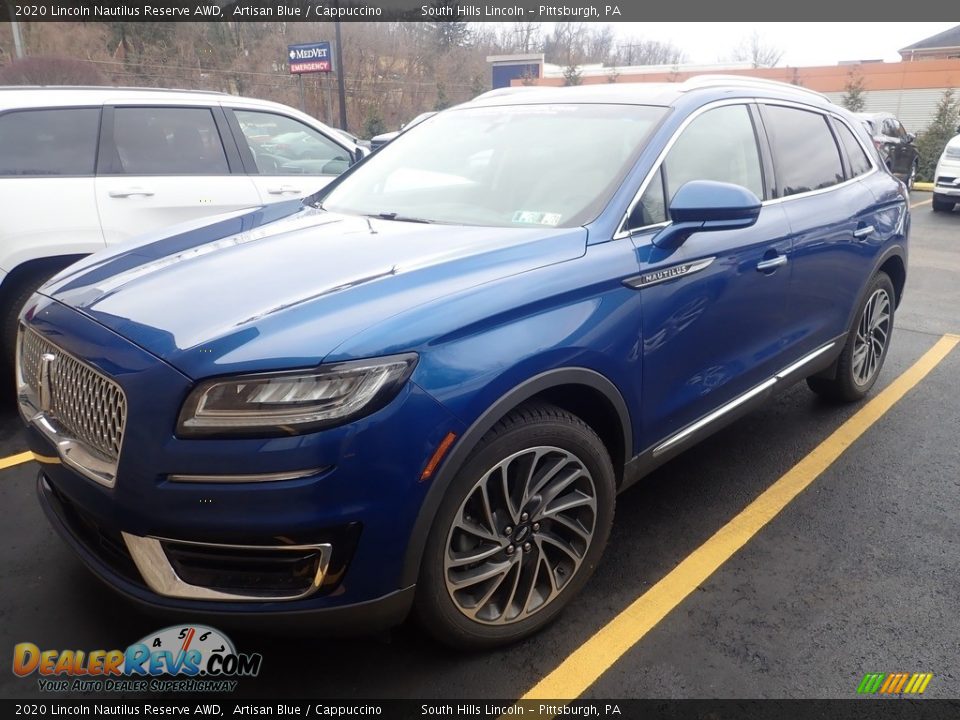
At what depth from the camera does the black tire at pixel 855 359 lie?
4184 millimetres

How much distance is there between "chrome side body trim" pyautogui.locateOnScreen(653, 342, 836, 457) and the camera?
9.44 feet

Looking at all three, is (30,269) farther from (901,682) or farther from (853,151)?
(853,151)

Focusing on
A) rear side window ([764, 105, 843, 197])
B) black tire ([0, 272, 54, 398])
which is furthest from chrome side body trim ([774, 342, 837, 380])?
black tire ([0, 272, 54, 398])

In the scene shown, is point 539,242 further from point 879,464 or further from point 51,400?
point 879,464

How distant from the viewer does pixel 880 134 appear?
51.5 ft

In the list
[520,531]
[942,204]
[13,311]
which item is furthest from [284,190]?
[942,204]

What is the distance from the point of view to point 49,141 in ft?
14.3

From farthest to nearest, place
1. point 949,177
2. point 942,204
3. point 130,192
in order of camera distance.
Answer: point 942,204
point 949,177
point 130,192

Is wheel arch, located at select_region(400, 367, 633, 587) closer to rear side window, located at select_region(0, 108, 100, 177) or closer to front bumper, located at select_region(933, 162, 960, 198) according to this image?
rear side window, located at select_region(0, 108, 100, 177)

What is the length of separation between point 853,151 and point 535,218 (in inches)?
103

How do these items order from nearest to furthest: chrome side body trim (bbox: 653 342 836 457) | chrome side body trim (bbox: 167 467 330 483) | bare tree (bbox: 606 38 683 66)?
1. chrome side body trim (bbox: 167 467 330 483)
2. chrome side body trim (bbox: 653 342 836 457)
3. bare tree (bbox: 606 38 683 66)

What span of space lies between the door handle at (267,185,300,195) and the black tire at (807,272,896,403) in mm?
3763

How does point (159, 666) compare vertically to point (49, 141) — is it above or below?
below

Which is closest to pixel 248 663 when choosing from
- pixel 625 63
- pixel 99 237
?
pixel 99 237
